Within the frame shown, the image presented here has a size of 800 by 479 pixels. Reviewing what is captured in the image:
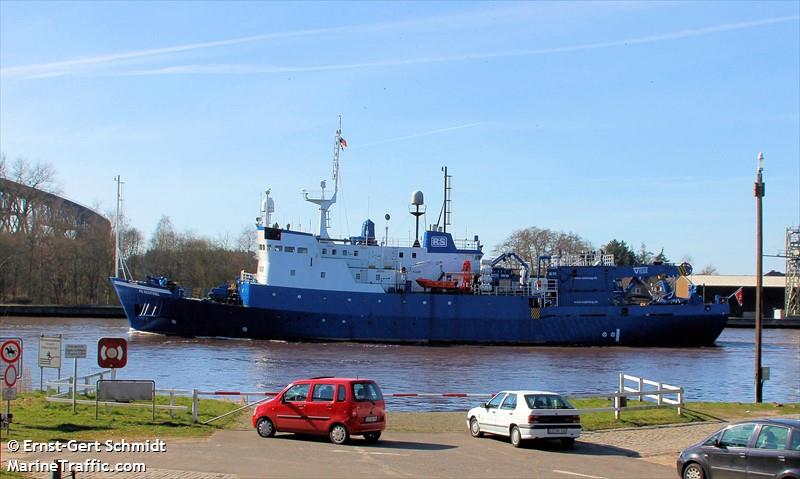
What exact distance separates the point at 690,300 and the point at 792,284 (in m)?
49.2

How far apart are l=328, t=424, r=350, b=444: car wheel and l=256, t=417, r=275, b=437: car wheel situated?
1.36 meters

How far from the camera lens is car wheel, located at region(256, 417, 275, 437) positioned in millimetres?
15758

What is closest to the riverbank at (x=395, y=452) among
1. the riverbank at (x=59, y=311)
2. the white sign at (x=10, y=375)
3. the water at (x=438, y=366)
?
the white sign at (x=10, y=375)

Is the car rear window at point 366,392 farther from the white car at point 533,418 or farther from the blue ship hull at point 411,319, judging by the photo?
the blue ship hull at point 411,319

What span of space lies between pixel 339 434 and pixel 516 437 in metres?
3.34

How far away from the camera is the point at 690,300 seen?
52656mm

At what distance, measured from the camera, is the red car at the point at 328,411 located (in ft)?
49.1

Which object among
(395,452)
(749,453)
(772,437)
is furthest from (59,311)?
(772,437)

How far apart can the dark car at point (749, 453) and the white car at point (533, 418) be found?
10.0ft

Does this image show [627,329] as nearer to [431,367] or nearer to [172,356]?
[431,367]

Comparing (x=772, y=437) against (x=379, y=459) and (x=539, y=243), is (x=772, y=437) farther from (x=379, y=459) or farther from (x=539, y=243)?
→ (x=539, y=243)

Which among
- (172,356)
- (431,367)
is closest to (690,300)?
(431,367)

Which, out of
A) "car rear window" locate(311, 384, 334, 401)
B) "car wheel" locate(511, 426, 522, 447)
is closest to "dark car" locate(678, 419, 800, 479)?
"car wheel" locate(511, 426, 522, 447)

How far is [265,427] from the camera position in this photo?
1581 cm
